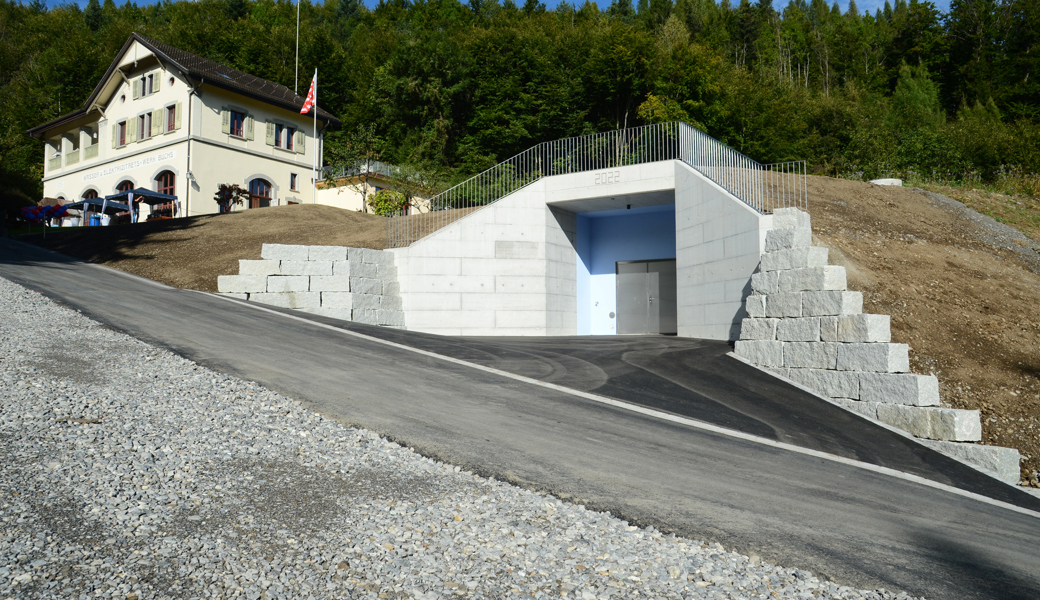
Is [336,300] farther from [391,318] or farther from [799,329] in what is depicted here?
[799,329]

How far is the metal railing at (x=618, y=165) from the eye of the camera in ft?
57.7

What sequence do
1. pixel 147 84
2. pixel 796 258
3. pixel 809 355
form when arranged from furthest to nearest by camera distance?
pixel 147 84 → pixel 796 258 → pixel 809 355

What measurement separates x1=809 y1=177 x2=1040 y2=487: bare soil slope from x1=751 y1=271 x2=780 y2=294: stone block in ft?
7.16

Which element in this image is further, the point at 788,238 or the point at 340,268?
the point at 340,268

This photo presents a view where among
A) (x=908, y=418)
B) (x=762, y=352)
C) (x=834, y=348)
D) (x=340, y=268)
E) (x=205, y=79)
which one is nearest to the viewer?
(x=908, y=418)

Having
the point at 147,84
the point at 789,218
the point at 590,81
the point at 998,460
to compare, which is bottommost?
the point at 998,460

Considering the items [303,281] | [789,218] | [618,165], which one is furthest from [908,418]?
[303,281]

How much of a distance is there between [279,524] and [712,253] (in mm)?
14531

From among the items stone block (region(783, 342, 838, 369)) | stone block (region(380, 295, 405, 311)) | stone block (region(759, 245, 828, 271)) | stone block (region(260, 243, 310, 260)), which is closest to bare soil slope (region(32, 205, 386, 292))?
stone block (region(260, 243, 310, 260))

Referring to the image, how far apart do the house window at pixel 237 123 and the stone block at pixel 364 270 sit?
2214 centimetres

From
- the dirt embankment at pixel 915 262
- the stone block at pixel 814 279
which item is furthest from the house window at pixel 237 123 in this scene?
the stone block at pixel 814 279

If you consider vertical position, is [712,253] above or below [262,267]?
above

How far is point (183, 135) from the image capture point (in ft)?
111

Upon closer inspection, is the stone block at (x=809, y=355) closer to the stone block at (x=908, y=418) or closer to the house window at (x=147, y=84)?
the stone block at (x=908, y=418)
